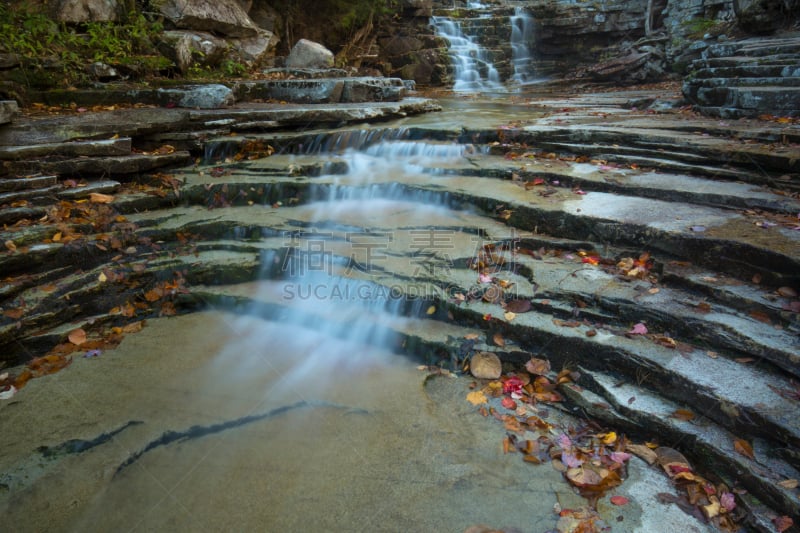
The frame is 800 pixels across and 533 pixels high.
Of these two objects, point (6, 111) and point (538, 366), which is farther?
point (6, 111)

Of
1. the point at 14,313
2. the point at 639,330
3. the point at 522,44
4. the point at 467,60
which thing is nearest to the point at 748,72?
the point at 639,330

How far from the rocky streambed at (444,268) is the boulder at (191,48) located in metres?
2.45

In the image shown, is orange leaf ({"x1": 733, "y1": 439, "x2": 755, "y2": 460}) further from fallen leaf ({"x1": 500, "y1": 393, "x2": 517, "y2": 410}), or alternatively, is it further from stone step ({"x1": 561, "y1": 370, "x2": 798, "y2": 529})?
fallen leaf ({"x1": 500, "y1": 393, "x2": 517, "y2": 410})

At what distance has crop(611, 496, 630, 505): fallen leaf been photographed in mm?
2273

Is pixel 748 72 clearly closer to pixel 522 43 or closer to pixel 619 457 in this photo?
pixel 619 457

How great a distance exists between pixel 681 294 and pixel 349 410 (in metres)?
2.46

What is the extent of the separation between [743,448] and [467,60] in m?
16.0

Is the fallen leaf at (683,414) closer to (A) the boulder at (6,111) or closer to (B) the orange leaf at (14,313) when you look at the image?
(B) the orange leaf at (14,313)

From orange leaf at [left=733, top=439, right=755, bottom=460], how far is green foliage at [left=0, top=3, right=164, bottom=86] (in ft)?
29.9

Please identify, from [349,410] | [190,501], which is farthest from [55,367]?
[349,410]

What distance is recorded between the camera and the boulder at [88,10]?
7.82 meters

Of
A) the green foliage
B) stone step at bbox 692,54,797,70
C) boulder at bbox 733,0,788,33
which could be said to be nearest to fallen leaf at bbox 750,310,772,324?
stone step at bbox 692,54,797,70

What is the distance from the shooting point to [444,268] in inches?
151

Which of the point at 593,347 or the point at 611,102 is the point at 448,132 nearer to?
the point at 593,347
